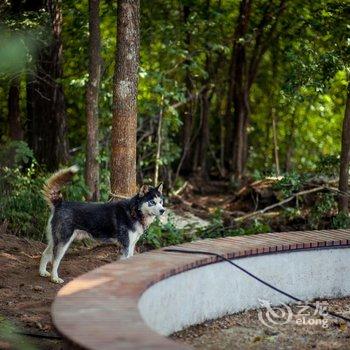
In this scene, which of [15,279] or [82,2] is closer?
[15,279]

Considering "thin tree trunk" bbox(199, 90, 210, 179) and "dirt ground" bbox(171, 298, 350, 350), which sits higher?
"thin tree trunk" bbox(199, 90, 210, 179)

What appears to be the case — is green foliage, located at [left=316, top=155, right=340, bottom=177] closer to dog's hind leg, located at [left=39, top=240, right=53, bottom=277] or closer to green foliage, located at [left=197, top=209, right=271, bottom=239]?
green foliage, located at [left=197, top=209, right=271, bottom=239]

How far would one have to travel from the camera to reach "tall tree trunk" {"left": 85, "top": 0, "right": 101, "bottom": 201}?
38.4 ft

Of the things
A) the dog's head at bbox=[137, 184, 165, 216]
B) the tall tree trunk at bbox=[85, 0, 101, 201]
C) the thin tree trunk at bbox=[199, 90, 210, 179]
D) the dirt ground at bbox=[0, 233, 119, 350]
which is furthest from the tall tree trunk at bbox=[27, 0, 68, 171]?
the thin tree trunk at bbox=[199, 90, 210, 179]

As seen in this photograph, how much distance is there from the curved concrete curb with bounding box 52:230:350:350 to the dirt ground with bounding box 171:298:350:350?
0.60 meters

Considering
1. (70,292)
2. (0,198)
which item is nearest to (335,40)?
(0,198)

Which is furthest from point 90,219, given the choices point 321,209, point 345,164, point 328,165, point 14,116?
point 14,116

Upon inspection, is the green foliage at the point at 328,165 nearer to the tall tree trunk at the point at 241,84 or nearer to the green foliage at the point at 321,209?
the green foliage at the point at 321,209

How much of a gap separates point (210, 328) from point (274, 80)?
53.8 feet

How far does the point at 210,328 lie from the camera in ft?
23.0

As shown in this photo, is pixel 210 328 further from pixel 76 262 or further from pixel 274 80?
pixel 274 80

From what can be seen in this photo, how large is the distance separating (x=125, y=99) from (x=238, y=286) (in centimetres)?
404

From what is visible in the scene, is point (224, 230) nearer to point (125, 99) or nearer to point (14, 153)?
point (125, 99)

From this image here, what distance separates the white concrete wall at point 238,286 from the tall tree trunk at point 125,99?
3.35 metres
